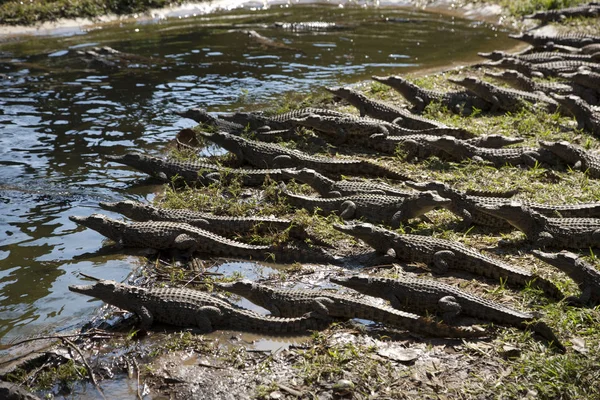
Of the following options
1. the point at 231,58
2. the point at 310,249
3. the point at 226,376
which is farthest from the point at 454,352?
the point at 231,58

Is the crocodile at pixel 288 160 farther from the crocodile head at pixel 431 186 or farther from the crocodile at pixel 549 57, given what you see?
the crocodile at pixel 549 57

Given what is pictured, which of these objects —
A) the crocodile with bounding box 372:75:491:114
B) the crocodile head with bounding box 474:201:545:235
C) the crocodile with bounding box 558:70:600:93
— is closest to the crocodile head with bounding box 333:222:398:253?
the crocodile head with bounding box 474:201:545:235

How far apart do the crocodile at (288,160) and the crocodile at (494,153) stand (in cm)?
86

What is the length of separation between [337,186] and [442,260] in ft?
6.95

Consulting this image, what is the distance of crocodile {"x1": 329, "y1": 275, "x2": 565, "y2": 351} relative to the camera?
17.4 ft

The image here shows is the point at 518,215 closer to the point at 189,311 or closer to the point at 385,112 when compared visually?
the point at 189,311

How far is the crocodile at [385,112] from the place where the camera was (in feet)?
33.8

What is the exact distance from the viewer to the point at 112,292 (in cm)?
589

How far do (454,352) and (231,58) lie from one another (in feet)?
40.9

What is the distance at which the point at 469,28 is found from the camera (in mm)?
19906

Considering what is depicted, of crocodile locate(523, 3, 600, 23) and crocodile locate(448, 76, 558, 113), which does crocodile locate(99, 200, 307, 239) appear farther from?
crocodile locate(523, 3, 600, 23)

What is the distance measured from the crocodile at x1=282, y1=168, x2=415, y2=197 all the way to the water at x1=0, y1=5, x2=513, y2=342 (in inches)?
79.7

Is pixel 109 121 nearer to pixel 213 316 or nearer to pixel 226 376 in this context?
pixel 213 316

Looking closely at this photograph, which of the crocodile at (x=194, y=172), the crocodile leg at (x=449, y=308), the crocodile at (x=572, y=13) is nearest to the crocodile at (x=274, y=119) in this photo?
the crocodile at (x=194, y=172)
